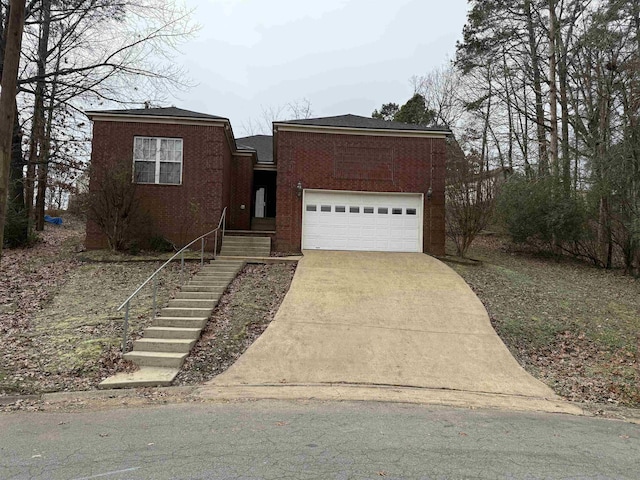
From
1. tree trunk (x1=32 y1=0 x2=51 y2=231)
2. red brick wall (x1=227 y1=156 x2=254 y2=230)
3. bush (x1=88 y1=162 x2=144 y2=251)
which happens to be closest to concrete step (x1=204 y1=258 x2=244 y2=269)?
bush (x1=88 y1=162 x2=144 y2=251)

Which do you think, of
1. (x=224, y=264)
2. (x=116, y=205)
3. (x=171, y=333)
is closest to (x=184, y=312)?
(x=171, y=333)

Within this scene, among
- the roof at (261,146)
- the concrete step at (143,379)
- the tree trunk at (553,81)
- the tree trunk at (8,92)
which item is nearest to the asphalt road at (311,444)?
the concrete step at (143,379)

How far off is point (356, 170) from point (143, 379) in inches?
453

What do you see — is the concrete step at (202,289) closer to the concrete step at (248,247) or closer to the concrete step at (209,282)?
the concrete step at (209,282)

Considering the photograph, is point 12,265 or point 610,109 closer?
point 12,265

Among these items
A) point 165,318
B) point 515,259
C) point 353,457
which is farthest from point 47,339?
point 515,259

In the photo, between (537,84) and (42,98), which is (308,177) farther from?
(537,84)

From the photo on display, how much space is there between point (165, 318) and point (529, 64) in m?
22.7

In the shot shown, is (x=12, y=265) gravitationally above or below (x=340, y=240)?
below

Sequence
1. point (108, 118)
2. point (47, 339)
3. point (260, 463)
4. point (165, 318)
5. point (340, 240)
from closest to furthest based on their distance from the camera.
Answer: point (260, 463), point (47, 339), point (165, 318), point (108, 118), point (340, 240)

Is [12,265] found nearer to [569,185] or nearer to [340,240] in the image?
[340,240]

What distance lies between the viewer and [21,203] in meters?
16.8

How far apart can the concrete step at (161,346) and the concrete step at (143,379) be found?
53cm

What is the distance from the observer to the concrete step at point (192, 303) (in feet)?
31.7
